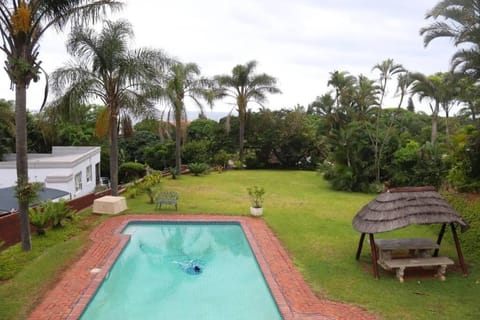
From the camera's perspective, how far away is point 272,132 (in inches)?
1411

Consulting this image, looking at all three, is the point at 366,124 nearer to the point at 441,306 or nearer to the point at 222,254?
the point at 222,254

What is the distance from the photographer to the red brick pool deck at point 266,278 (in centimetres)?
785

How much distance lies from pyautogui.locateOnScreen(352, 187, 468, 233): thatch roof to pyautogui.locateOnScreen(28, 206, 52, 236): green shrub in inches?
379

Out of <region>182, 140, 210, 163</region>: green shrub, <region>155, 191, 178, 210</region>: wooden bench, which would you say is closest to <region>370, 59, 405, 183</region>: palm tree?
<region>155, 191, 178, 210</region>: wooden bench

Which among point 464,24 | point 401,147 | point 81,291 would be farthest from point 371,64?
point 81,291

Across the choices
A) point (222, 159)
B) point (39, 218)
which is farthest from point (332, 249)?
point (222, 159)

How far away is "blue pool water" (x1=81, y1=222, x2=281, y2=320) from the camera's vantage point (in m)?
8.35

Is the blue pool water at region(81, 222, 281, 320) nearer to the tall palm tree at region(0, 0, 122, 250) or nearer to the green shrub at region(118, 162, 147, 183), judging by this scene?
the tall palm tree at region(0, 0, 122, 250)

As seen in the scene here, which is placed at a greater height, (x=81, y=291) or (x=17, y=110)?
(x=17, y=110)

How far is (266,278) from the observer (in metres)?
9.88

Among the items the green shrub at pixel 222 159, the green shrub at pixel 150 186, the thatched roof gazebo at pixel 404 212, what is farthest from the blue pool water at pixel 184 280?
the green shrub at pixel 222 159

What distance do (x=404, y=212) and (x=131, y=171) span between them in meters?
24.5

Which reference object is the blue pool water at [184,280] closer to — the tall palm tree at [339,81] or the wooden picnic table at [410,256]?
the wooden picnic table at [410,256]

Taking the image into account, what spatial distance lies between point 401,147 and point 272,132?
1360cm
